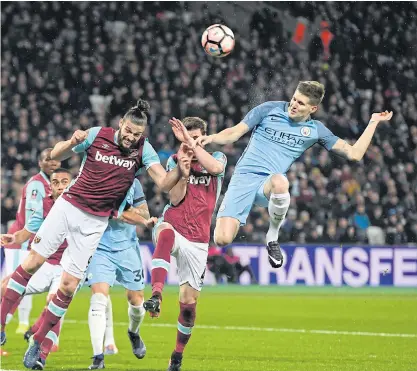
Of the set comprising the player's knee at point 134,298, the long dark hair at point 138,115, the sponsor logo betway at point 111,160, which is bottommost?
the player's knee at point 134,298

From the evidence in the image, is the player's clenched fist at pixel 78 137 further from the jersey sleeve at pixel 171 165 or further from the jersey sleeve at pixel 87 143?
the jersey sleeve at pixel 171 165

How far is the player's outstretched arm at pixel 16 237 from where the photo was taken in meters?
9.99

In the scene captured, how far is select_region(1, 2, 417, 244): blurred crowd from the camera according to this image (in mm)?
20625

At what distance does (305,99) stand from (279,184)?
84 cm

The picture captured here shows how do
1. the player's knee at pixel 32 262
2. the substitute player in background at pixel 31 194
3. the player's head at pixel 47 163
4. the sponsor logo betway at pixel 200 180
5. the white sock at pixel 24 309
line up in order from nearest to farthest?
1. the player's knee at pixel 32 262
2. the sponsor logo betway at pixel 200 180
3. the substitute player in background at pixel 31 194
4. the player's head at pixel 47 163
5. the white sock at pixel 24 309

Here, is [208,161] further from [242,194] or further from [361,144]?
[361,144]

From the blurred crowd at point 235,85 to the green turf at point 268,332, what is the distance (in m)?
1.83

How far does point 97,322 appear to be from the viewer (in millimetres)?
9453

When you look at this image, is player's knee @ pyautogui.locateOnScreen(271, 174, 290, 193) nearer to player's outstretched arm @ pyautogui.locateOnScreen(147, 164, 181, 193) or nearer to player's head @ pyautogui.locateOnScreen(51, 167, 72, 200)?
player's outstretched arm @ pyautogui.locateOnScreen(147, 164, 181, 193)

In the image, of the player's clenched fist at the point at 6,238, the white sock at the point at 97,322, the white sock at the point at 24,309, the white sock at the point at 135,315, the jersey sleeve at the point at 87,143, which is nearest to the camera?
the jersey sleeve at the point at 87,143

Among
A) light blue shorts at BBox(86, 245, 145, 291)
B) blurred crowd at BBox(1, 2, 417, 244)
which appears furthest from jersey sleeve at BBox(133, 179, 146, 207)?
blurred crowd at BBox(1, 2, 417, 244)

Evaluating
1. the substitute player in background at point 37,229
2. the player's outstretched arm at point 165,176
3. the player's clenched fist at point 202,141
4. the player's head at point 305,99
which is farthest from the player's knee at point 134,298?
the player's head at point 305,99

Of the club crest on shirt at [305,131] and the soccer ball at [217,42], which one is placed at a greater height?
the soccer ball at [217,42]

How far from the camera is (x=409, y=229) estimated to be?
20.2m
